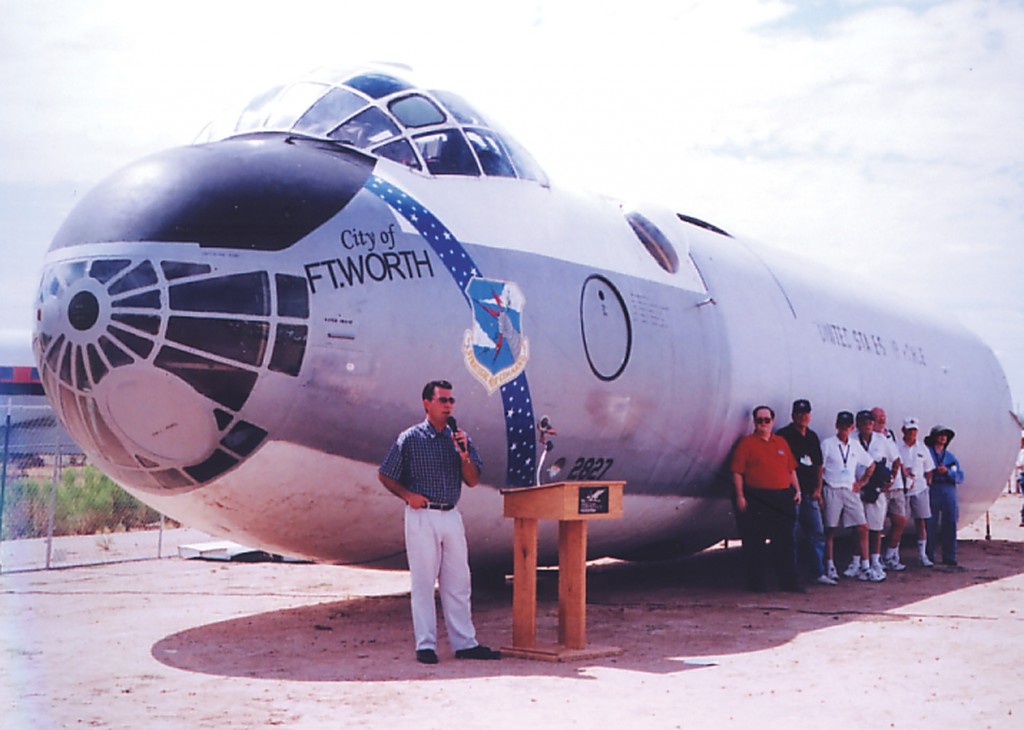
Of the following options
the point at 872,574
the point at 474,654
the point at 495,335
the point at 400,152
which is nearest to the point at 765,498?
the point at 872,574

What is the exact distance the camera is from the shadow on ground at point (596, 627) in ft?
24.2

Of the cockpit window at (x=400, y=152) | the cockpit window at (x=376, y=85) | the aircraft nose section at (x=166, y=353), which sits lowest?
the aircraft nose section at (x=166, y=353)

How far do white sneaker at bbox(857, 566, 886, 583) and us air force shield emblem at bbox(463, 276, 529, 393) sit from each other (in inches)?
238

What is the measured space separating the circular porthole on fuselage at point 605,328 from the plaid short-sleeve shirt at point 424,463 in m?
1.80

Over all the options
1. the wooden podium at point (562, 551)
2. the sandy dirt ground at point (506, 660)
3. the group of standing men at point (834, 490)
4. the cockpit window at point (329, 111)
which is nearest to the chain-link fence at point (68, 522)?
the sandy dirt ground at point (506, 660)

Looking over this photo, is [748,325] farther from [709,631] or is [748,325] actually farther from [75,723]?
[75,723]

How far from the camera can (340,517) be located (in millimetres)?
8031

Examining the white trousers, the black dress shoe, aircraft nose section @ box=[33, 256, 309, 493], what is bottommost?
the black dress shoe

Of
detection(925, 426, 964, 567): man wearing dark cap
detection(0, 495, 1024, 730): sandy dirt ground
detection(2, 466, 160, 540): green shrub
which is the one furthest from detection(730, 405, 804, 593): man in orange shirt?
detection(2, 466, 160, 540): green shrub

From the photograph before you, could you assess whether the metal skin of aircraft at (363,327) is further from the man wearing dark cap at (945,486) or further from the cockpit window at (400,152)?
the man wearing dark cap at (945,486)

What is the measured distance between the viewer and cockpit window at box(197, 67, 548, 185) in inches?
337

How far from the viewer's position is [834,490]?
40.8 feet

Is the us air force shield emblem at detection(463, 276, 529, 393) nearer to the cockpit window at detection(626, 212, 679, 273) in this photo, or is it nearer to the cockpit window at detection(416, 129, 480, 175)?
the cockpit window at detection(416, 129, 480, 175)

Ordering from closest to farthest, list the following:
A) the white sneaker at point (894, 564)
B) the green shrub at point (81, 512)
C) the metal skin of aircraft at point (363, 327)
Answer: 1. the metal skin of aircraft at point (363, 327)
2. the white sneaker at point (894, 564)
3. the green shrub at point (81, 512)
